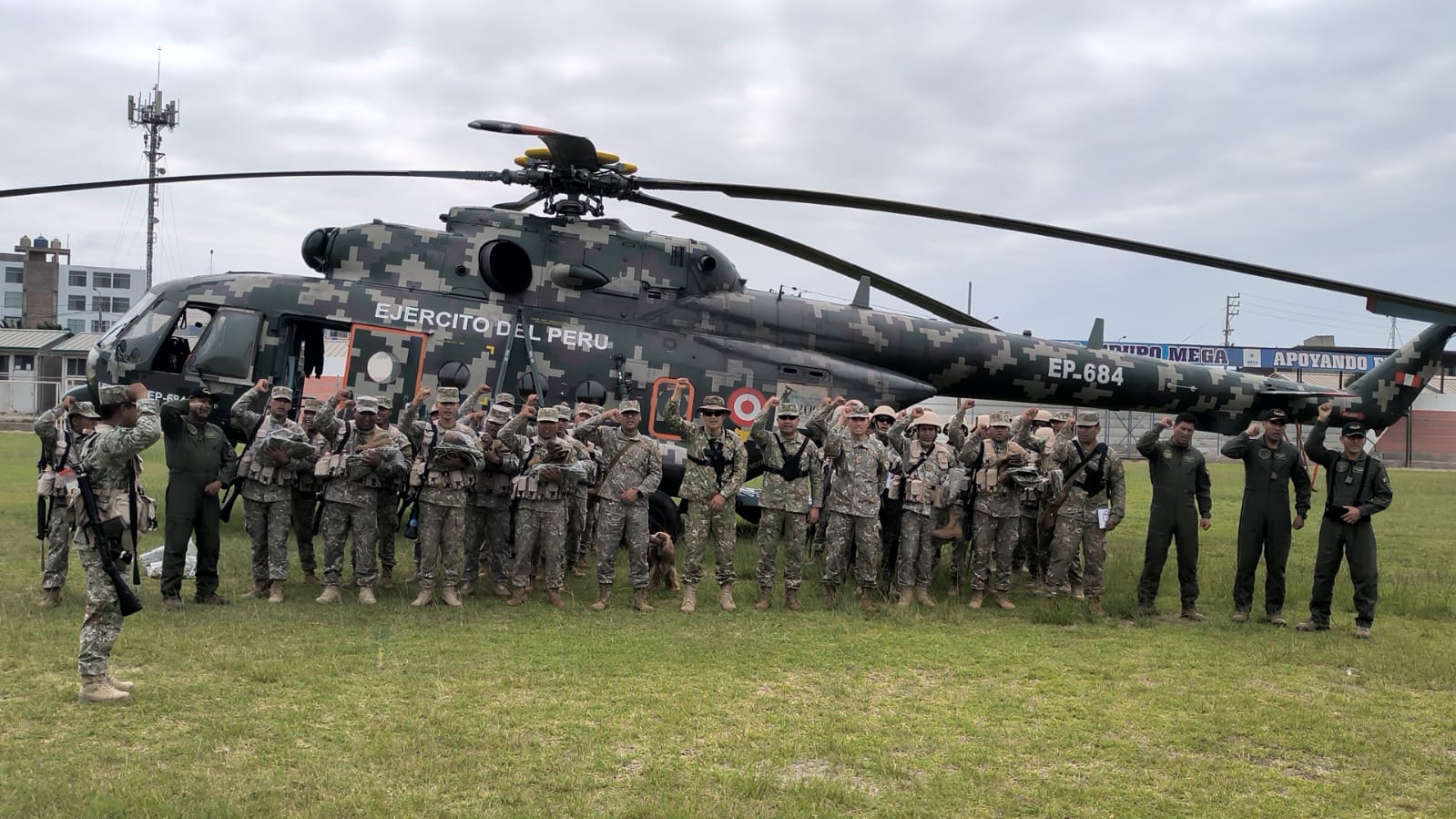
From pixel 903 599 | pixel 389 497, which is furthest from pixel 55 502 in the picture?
pixel 903 599

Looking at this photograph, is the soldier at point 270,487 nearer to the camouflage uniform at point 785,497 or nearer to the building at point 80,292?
the camouflage uniform at point 785,497

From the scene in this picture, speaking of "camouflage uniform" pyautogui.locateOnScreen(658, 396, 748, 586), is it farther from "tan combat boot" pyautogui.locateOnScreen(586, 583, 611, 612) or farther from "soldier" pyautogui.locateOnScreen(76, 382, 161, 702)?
"soldier" pyautogui.locateOnScreen(76, 382, 161, 702)

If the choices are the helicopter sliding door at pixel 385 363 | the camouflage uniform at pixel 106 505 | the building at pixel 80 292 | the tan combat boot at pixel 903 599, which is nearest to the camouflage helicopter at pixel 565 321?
the helicopter sliding door at pixel 385 363

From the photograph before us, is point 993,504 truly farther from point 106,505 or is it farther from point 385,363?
point 106,505

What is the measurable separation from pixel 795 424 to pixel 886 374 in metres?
3.87

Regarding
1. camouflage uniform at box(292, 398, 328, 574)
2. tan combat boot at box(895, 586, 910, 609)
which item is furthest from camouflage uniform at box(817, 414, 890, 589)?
camouflage uniform at box(292, 398, 328, 574)

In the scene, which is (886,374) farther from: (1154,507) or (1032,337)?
(1154,507)

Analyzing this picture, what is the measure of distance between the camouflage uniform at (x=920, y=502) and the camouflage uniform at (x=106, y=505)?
603 centimetres

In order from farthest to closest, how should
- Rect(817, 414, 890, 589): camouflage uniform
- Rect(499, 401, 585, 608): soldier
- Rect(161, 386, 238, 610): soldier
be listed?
Rect(817, 414, 890, 589): camouflage uniform → Rect(499, 401, 585, 608): soldier → Rect(161, 386, 238, 610): soldier

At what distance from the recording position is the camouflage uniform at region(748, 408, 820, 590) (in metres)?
8.56

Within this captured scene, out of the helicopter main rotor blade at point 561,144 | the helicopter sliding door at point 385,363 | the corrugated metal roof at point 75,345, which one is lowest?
the helicopter sliding door at point 385,363

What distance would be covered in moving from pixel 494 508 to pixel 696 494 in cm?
189

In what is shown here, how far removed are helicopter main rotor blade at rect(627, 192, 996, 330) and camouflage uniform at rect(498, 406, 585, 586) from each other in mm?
3118

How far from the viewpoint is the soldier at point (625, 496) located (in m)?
8.39
